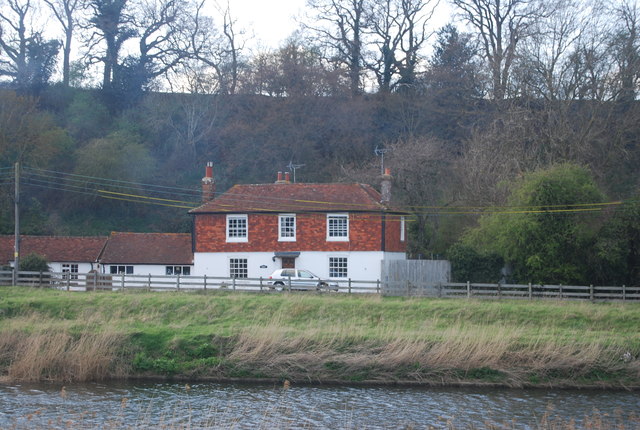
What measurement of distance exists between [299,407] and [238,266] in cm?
2450

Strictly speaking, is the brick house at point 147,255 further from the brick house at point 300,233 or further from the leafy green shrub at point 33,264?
the leafy green shrub at point 33,264

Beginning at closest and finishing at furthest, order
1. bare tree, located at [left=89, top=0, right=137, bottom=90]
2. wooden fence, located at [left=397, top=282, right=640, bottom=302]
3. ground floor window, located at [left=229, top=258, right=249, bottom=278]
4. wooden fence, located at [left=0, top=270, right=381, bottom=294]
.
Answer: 1. wooden fence, located at [left=397, top=282, right=640, bottom=302]
2. wooden fence, located at [left=0, top=270, right=381, bottom=294]
3. ground floor window, located at [left=229, top=258, right=249, bottom=278]
4. bare tree, located at [left=89, top=0, right=137, bottom=90]

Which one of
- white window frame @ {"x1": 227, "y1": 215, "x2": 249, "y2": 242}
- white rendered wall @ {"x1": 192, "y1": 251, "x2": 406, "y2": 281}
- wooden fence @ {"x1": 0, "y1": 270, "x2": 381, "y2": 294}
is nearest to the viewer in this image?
wooden fence @ {"x1": 0, "y1": 270, "x2": 381, "y2": 294}

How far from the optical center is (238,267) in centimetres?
4512

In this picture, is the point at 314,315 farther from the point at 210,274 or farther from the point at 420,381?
the point at 210,274

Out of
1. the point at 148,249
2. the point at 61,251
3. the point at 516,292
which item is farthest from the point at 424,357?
the point at 61,251

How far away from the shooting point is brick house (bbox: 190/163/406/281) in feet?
145

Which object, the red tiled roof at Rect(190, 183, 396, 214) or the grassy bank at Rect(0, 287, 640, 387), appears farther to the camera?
the red tiled roof at Rect(190, 183, 396, 214)

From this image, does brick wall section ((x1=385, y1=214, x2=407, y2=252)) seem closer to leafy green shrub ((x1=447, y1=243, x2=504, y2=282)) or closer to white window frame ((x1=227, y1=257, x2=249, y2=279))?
leafy green shrub ((x1=447, y1=243, x2=504, y2=282))

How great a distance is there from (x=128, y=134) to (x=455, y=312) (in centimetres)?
3991

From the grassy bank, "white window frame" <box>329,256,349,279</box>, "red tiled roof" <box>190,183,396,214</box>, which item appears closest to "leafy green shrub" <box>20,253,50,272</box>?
"red tiled roof" <box>190,183,396,214</box>

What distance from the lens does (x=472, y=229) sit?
4438 cm

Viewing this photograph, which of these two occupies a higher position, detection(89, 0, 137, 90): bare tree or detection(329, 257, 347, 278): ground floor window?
detection(89, 0, 137, 90): bare tree

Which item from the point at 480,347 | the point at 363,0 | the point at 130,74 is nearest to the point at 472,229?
the point at 480,347
